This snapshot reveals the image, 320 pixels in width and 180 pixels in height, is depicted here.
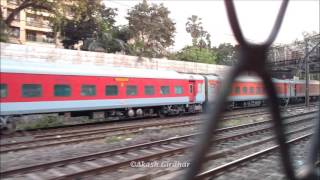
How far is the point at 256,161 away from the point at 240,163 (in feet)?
2.42

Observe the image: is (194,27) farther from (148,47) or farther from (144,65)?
(144,65)

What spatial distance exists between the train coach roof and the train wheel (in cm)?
192

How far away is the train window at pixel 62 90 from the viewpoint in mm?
17828

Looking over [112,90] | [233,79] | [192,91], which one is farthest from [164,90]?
[233,79]

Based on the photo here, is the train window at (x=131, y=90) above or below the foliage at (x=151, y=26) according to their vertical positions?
below

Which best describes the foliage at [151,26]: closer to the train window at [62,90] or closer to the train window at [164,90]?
the train window at [164,90]

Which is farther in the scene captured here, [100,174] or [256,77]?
[100,174]

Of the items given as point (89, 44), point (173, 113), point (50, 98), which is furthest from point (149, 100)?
point (89, 44)

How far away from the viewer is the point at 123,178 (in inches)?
293

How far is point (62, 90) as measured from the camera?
18078 mm

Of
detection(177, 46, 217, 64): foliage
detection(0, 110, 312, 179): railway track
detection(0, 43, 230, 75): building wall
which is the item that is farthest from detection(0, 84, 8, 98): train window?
detection(177, 46, 217, 64): foliage

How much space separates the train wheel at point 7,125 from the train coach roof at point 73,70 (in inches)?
75.6

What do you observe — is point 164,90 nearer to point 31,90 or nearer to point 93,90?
point 93,90

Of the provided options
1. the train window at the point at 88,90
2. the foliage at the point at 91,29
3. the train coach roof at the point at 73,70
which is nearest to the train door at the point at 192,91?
the train coach roof at the point at 73,70
